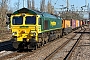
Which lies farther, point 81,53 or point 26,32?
point 26,32

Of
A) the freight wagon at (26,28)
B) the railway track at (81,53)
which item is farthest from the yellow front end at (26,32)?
the railway track at (81,53)

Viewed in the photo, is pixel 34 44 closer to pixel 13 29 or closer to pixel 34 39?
Answer: pixel 34 39

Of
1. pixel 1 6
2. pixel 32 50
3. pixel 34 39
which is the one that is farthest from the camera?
pixel 1 6

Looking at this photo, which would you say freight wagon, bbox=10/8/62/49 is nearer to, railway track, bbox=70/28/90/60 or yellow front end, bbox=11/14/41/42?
yellow front end, bbox=11/14/41/42

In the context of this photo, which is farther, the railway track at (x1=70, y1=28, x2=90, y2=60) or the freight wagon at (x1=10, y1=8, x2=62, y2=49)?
the freight wagon at (x1=10, y1=8, x2=62, y2=49)

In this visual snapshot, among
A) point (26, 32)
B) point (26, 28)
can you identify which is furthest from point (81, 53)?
point (26, 28)

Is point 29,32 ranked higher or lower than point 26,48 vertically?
higher

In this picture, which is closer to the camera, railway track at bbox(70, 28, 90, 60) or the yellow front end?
railway track at bbox(70, 28, 90, 60)

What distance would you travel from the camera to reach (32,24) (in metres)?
17.9

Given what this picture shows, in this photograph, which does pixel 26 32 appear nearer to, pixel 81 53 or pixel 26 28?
pixel 26 28

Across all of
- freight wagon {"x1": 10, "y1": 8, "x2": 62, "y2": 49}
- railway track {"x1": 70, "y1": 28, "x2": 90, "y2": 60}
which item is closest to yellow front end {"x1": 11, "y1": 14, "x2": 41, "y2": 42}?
freight wagon {"x1": 10, "y1": 8, "x2": 62, "y2": 49}

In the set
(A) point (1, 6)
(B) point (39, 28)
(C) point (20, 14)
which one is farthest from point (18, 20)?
(A) point (1, 6)

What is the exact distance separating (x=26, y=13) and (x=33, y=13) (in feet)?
1.85

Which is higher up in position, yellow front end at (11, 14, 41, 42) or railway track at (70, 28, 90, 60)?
yellow front end at (11, 14, 41, 42)
